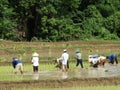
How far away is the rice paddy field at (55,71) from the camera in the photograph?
2228cm

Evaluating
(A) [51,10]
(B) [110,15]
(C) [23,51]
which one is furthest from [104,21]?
(C) [23,51]

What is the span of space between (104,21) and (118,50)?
1467 cm

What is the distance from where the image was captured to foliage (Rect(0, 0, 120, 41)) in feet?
165

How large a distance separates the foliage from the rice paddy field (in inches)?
281

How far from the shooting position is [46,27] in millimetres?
50719

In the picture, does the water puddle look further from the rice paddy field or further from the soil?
the soil

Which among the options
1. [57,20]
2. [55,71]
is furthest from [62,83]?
[57,20]

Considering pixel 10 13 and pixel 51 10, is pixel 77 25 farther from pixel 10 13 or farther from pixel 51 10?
pixel 10 13

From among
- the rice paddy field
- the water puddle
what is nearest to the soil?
the rice paddy field

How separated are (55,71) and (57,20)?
2265 cm

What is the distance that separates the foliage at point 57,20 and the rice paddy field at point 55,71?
7.13 m

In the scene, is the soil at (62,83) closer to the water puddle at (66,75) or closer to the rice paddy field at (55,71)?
the rice paddy field at (55,71)

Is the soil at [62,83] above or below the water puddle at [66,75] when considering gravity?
above

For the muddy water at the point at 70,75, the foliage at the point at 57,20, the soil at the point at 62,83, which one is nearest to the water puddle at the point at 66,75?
the muddy water at the point at 70,75
